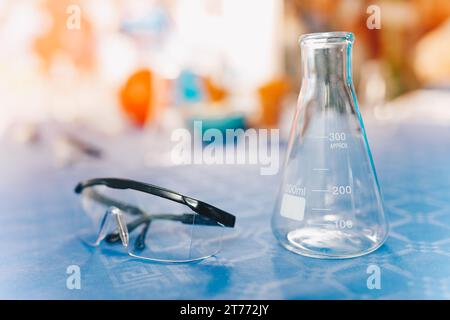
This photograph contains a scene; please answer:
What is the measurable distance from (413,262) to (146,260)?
31 centimetres

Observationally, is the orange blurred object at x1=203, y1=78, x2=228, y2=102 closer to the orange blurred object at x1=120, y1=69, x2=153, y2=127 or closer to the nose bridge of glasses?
the orange blurred object at x1=120, y1=69, x2=153, y2=127

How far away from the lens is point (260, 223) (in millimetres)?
667

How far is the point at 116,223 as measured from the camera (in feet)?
1.91

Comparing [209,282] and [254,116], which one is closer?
[209,282]

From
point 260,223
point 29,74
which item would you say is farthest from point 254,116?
point 29,74

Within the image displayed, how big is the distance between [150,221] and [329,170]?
263 millimetres

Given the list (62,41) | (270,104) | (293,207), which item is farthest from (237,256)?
(62,41)

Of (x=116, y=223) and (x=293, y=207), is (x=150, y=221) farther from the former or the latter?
(x=293, y=207)

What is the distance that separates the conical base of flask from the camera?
1.69 ft

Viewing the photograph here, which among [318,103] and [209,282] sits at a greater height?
[318,103]

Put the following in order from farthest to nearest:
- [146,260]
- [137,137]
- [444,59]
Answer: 1. [444,59]
2. [137,137]
3. [146,260]

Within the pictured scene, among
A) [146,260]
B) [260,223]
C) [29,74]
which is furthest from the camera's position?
[29,74]

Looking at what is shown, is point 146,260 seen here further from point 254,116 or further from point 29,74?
point 29,74
